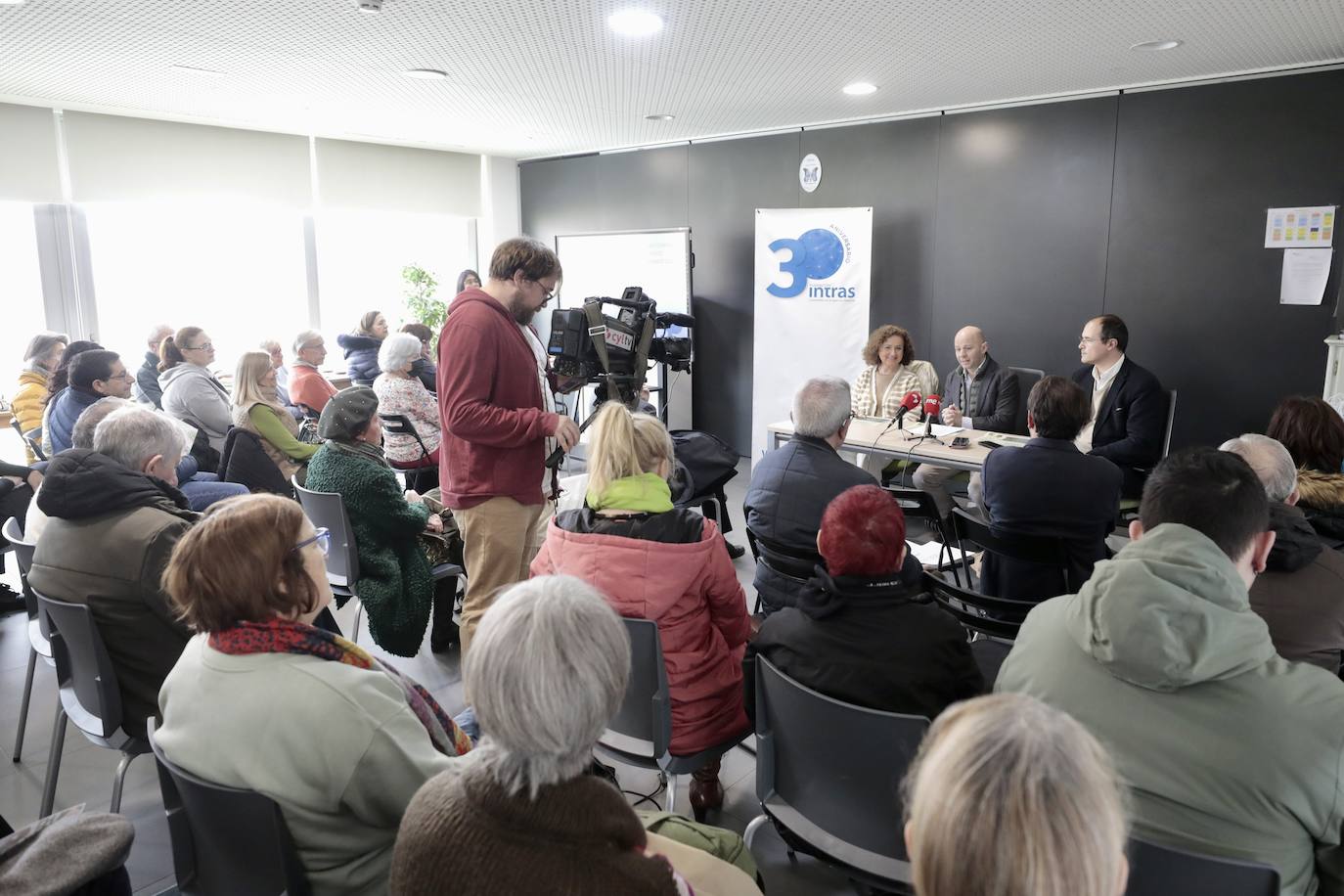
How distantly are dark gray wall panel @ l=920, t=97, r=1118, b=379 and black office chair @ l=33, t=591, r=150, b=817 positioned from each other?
5.32 meters

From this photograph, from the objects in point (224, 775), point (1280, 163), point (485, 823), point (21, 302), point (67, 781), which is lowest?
point (67, 781)

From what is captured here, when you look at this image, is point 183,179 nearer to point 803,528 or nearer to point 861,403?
point 861,403

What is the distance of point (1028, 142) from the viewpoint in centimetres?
543

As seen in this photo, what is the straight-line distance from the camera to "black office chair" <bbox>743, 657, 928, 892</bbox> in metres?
1.48

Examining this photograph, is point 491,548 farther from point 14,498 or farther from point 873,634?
point 14,498

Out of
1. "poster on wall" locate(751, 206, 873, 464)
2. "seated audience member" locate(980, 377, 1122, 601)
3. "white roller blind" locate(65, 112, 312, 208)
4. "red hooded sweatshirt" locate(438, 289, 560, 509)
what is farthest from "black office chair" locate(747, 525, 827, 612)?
"white roller blind" locate(65, 112, 312, 208)

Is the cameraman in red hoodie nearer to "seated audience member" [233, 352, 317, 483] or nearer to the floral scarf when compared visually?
the floral scarf

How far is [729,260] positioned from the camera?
718 centimetres

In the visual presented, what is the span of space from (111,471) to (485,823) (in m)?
1.65

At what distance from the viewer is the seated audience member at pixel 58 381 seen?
388 centimetres

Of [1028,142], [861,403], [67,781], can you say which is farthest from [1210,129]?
[67,781]

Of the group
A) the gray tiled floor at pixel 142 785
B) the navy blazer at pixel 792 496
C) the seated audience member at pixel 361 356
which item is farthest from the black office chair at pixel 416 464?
the navy blazer at pixel 792 496

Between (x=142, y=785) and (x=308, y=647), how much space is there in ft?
5.73

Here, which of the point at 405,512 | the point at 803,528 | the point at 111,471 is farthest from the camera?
the point at 405,512
